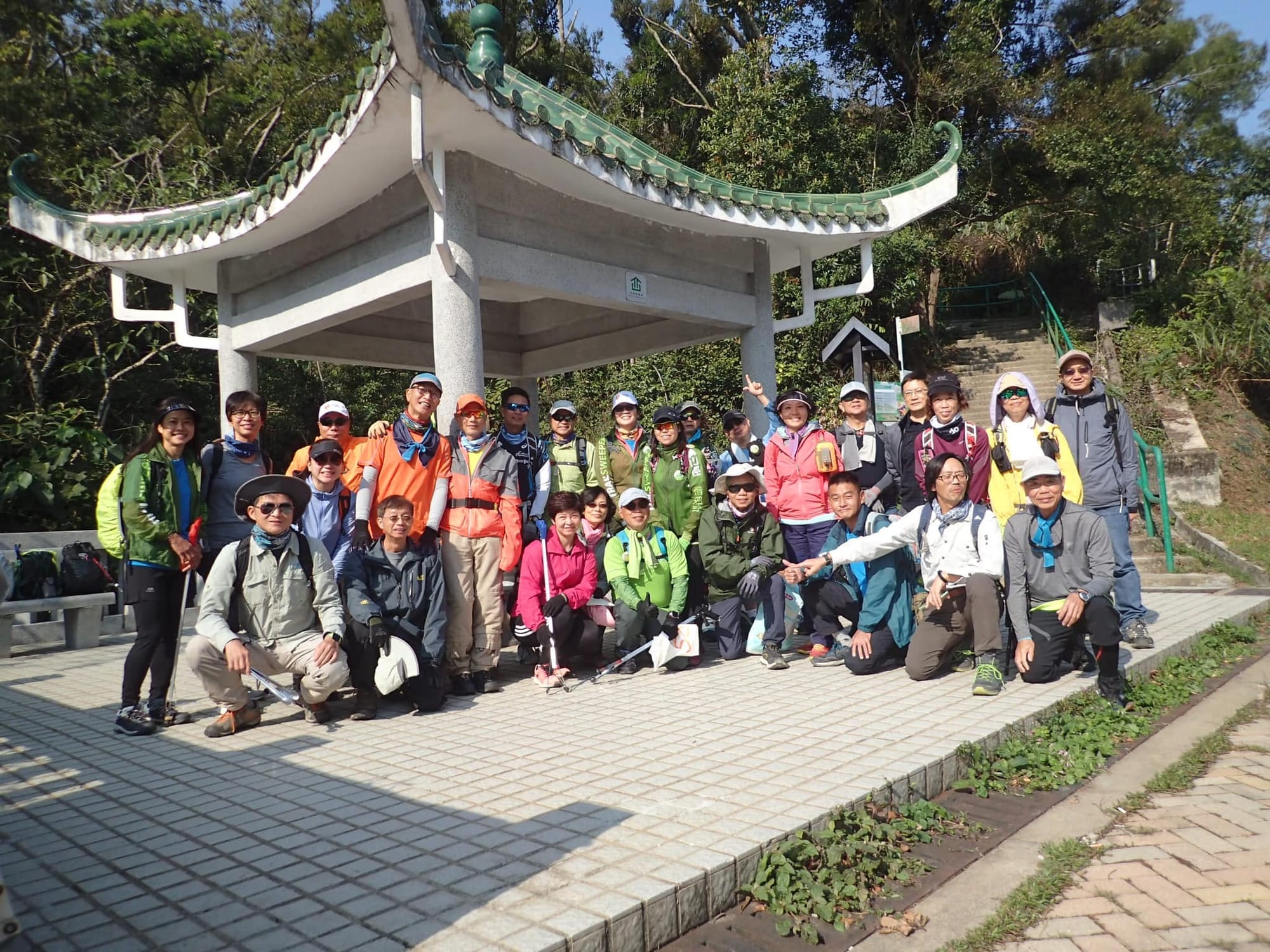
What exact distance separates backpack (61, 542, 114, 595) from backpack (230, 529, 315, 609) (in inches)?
207

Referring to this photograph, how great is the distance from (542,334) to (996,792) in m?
8.09

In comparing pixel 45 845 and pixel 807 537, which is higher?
pixel 807 537

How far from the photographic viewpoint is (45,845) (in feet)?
10.8

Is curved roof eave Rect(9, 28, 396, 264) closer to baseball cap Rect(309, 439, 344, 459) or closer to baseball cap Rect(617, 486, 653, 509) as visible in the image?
baseball cap Rect(309, 439, 344, 459)

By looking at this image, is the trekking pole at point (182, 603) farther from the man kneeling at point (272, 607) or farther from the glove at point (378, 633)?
the glove at point (378, 633)

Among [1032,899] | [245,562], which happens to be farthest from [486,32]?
A: [1032,899]

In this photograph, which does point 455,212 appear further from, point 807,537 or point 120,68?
point 120,68

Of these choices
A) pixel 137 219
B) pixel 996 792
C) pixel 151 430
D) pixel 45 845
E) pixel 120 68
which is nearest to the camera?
pixel 45 845

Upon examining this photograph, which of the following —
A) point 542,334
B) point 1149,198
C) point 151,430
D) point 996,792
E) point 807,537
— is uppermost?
point 1149,198

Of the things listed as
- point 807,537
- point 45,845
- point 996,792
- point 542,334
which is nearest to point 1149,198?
point 542,334

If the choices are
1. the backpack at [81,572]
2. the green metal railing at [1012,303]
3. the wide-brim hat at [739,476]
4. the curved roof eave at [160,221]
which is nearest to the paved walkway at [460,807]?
the wide-brim hat at [739,476]

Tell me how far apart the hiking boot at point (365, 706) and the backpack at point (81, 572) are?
5.36 meters

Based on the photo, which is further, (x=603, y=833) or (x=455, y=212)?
(x=455, y=212)

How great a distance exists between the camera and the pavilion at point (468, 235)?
6113mm
